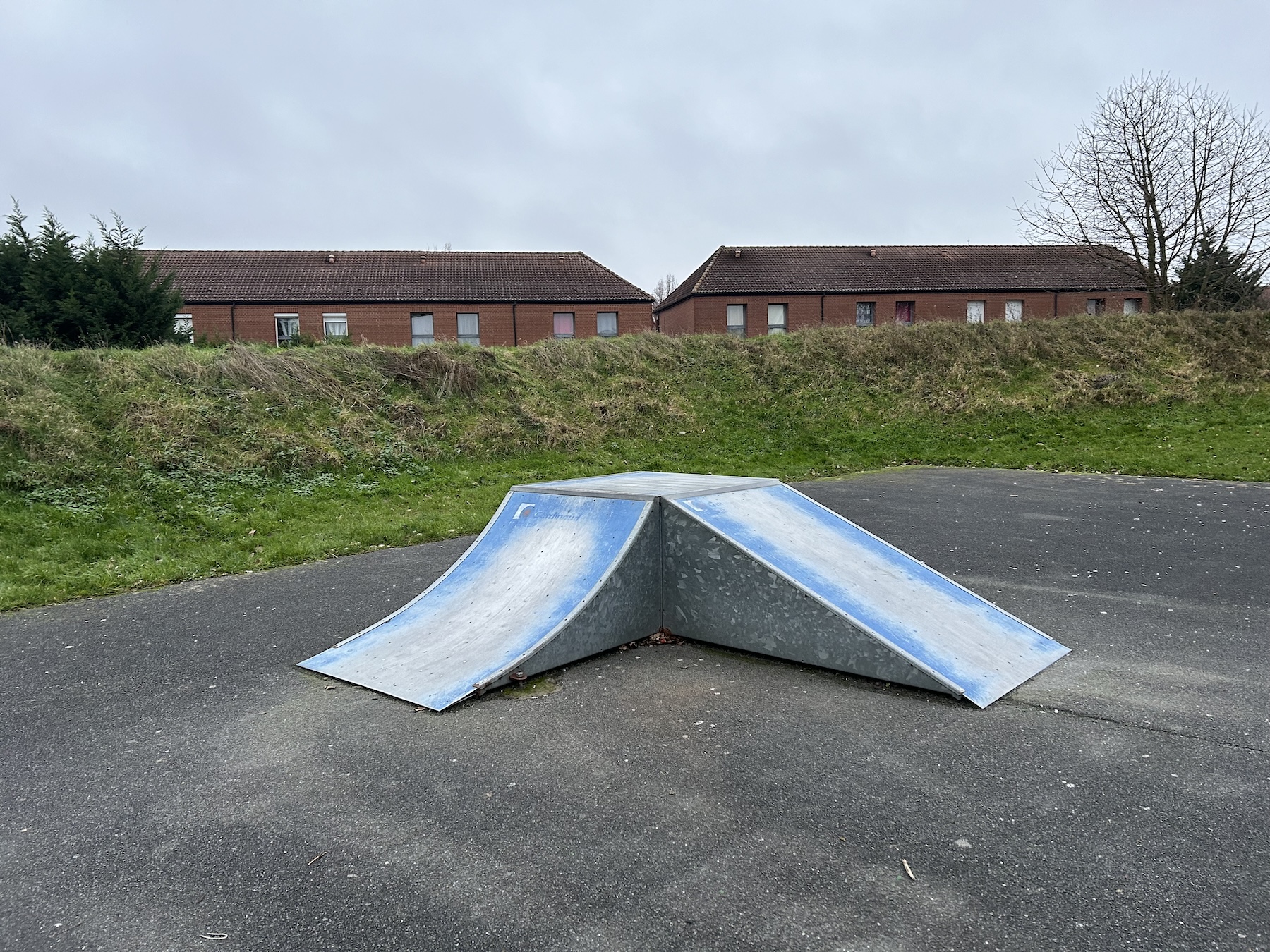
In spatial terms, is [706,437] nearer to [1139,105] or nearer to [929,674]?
[929,674]

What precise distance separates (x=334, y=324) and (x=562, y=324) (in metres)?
8.19

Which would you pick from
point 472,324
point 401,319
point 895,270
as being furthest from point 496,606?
point 895,270

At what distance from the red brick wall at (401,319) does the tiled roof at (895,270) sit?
14.2ft

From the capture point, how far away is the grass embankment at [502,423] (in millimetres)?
9289

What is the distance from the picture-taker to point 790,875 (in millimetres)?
2695

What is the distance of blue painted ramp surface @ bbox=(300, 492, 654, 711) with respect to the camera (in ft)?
15.0

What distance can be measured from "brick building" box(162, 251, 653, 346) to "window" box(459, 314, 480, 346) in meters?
0.03

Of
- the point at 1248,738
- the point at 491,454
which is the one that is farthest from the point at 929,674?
the point at 491,454

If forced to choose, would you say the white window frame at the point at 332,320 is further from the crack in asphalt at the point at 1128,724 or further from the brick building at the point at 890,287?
the crack in asphalt at the point at 1128,724

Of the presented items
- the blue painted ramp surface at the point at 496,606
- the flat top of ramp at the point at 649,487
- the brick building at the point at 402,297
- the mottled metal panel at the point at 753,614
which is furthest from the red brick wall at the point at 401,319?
the mottled metal panel at the point at 753,614

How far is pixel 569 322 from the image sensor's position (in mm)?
30922

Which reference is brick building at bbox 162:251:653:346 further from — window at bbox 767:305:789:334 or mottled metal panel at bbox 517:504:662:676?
mottled metal panel at bbox 517:504:662:676

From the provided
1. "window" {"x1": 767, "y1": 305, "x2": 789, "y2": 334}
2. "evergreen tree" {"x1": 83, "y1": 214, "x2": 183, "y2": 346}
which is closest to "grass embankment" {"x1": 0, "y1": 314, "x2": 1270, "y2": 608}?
"evergreen tree" {"x1": 83, "y1": 214, "x2": 183, "y2": 346}

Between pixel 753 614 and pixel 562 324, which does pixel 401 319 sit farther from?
pixel 753 614
